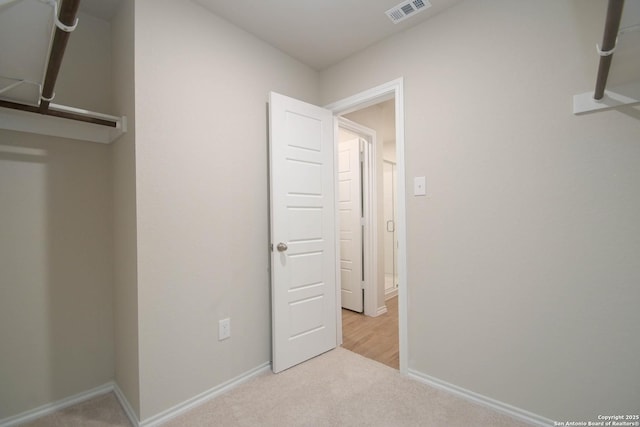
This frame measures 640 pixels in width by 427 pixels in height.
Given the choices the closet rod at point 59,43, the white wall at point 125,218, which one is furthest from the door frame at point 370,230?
the closet rod at point 59,43

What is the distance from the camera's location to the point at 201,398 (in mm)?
1750

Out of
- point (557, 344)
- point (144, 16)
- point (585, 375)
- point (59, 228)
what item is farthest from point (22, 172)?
point (585, 375)

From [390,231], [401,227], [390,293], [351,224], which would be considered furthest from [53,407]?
[390,231]

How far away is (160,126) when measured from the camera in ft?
5.33

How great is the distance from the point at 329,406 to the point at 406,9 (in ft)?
8.61

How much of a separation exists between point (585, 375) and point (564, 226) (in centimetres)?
77

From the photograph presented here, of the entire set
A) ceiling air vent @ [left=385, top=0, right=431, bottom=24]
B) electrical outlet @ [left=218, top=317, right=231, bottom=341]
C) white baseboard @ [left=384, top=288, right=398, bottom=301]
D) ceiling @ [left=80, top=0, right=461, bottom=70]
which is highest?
ceiling @ [left=80, top=0, right=461, bottom=70]

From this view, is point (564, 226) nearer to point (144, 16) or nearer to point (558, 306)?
point (558, 306)

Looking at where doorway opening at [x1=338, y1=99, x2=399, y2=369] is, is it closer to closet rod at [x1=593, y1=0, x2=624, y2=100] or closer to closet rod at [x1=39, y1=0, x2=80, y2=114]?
closet rod at [x1=593, y1=0, x2=624, y2=100]

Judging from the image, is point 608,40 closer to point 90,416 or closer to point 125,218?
point 125,218

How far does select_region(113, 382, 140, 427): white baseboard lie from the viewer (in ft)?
5.11

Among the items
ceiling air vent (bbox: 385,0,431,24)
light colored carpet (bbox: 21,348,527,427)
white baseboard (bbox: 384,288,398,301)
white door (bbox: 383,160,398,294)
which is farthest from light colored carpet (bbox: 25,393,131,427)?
white door (bbox: 383,160,398,294)

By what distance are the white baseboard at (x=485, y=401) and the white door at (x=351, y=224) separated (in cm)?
147

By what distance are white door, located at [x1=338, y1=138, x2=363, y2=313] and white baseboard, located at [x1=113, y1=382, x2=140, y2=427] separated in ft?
7.88
